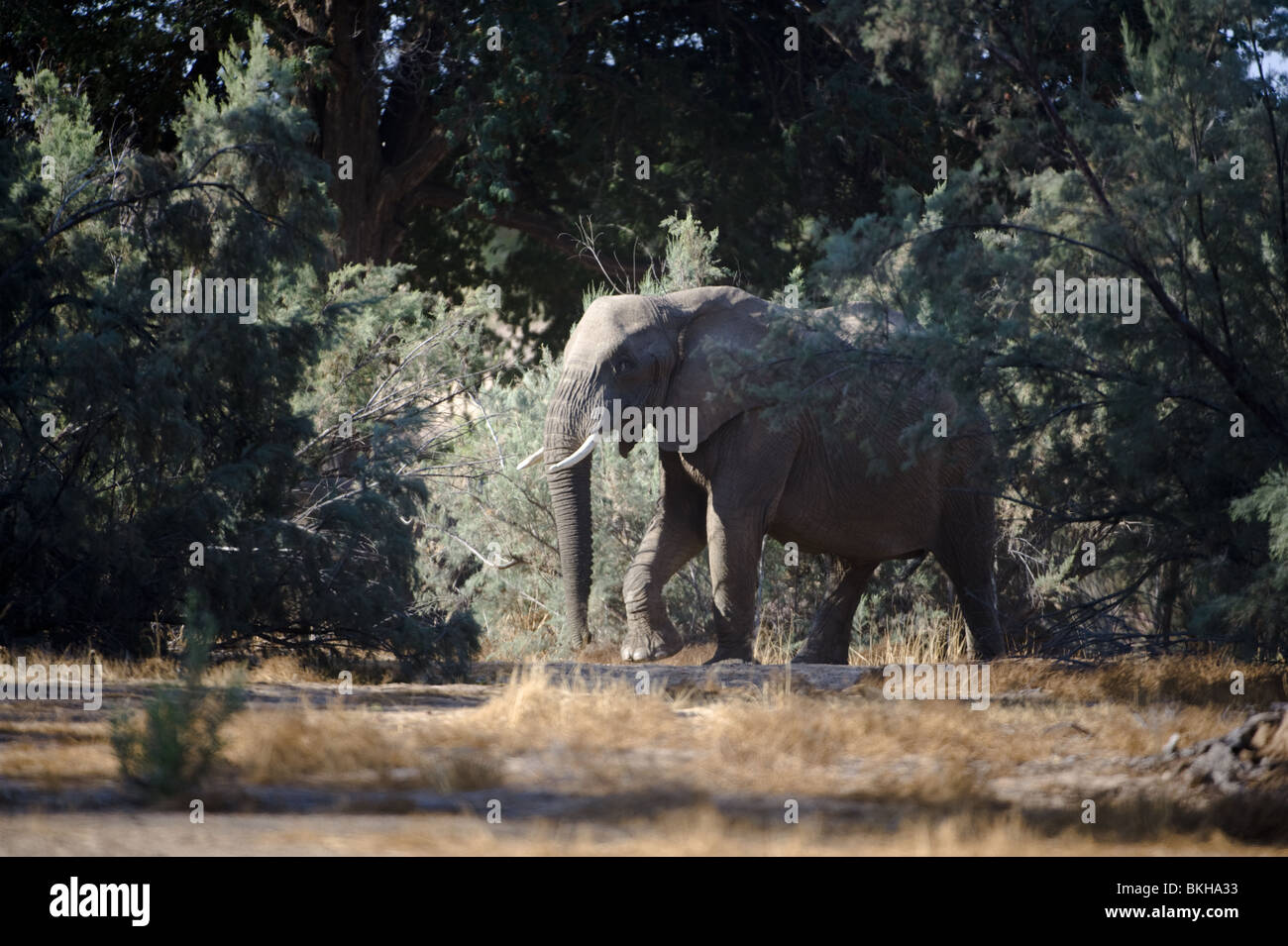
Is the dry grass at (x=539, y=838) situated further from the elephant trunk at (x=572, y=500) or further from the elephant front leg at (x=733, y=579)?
the elephant trunk at (x=572, y=500)

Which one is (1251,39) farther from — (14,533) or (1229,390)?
(14,533)

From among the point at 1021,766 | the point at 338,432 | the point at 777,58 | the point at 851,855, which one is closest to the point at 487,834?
the point at 851,855

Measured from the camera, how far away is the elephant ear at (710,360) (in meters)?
11.3

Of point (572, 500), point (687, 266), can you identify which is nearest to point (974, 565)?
point (572, 500)

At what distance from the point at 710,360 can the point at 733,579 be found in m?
1.65

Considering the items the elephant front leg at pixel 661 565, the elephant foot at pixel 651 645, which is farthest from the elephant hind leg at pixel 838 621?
the elephant foot at pixel 651 645

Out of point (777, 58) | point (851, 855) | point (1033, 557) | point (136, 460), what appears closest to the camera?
point (851, 855)

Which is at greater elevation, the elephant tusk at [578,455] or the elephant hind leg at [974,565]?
the elephant tusk at [578,455]

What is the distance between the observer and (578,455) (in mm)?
11547

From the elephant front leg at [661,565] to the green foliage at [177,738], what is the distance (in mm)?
5242

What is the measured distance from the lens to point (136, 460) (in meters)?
10.1

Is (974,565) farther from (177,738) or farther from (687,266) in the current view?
(177,738)

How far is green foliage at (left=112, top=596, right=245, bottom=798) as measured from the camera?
5.90m

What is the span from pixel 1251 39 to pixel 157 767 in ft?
24.9
